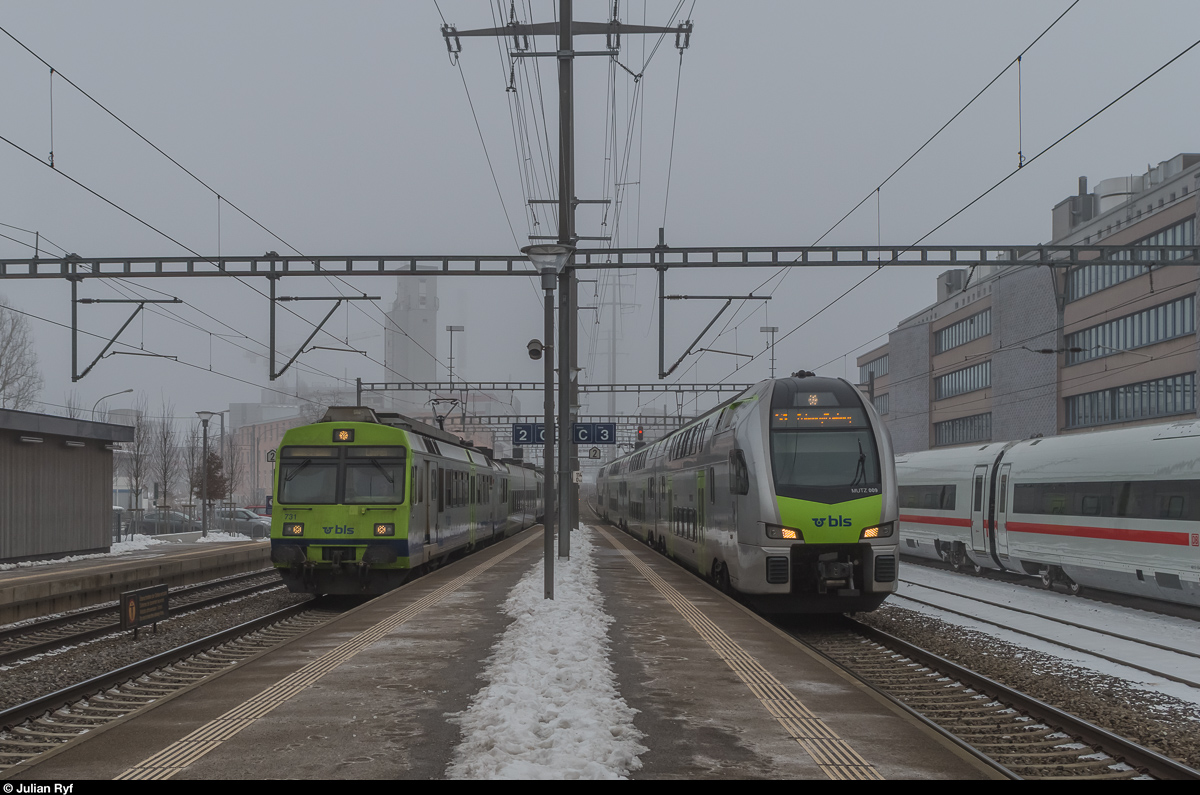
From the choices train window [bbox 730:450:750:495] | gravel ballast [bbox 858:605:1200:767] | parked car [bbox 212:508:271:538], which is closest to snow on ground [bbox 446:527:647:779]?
train window [bbox 730:450:750:495]

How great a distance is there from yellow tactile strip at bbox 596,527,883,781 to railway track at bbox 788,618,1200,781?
31.7 inches

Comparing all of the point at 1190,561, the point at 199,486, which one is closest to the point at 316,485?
the point at 1190,561

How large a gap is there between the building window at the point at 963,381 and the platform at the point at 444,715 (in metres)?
44.4

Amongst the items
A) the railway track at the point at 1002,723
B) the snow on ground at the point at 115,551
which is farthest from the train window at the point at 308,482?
the snow on ground at the point at 115,551

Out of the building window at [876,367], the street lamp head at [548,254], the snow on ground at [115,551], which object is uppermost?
the building window at [876,367]

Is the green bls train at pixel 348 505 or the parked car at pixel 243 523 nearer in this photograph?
the green bls train at pixel 348 505

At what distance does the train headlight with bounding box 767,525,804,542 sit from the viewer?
13.4 metres

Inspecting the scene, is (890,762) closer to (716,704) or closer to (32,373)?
(716,704)

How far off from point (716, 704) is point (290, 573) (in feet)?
36.3

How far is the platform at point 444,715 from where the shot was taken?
19.8 ft

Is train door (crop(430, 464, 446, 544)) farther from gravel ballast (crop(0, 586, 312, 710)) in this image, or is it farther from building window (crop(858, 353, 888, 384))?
building window (crop(858, 353, 888, 384))

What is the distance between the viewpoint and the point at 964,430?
183ft

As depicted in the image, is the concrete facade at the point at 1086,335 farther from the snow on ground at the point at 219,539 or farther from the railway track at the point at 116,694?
the snow on ground at the point at 219,539

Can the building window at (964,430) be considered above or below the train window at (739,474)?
above
